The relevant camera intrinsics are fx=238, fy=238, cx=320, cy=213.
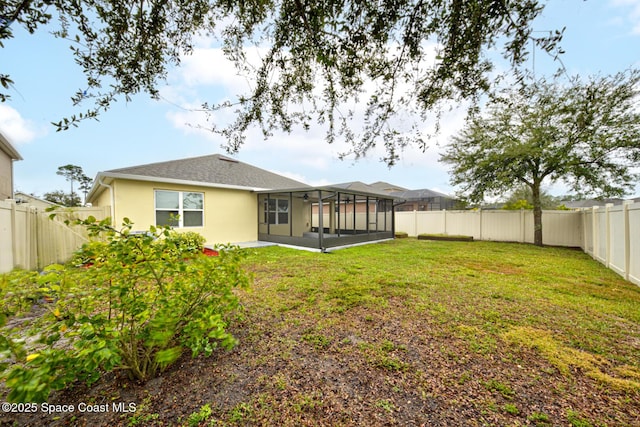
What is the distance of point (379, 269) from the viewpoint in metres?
6.13

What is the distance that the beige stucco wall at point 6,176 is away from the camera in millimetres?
8820

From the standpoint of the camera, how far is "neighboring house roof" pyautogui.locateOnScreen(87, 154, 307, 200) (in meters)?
8.06

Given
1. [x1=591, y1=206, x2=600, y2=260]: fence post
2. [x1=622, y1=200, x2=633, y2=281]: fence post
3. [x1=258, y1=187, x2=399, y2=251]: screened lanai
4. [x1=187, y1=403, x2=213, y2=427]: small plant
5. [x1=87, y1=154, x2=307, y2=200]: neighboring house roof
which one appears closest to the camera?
[x1=187, y1=403, x2=213, y2=427]: small plant

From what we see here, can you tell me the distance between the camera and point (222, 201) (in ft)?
Answer: 33.5

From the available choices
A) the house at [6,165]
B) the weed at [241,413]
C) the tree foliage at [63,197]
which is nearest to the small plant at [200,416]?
the weed at [241,413]

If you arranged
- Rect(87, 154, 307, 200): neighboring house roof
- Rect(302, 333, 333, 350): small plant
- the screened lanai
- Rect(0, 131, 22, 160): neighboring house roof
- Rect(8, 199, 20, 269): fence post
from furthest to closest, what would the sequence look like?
the screened lanai → Rect(0, 131, 22, 160): neighboring house roof → Rect(87, 154, 307, 200): neighboring house roof → Rect(8, 199, 20, 269): fence post → Rect(302, 333, 333, 350): small plant

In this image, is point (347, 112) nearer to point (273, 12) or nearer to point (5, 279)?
point (273, 12)

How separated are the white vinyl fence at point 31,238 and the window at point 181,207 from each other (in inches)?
68.0

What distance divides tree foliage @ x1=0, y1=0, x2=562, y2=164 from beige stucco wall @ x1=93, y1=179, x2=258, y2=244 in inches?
254

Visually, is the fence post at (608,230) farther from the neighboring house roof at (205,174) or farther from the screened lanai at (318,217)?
the neighboring house roof at (205,174)

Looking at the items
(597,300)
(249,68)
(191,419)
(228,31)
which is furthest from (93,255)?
(597,300)

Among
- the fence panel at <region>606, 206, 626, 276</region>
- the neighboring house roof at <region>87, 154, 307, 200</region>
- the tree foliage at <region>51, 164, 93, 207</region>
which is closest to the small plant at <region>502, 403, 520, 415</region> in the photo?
the fence panel at <region>606, 206, 626, 276</region>

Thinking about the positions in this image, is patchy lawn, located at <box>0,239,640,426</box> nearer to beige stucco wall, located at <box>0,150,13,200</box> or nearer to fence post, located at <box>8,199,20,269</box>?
fence post, located at <box>8,199,20,269</box>

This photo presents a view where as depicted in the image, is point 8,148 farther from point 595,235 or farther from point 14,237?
point 595,235
